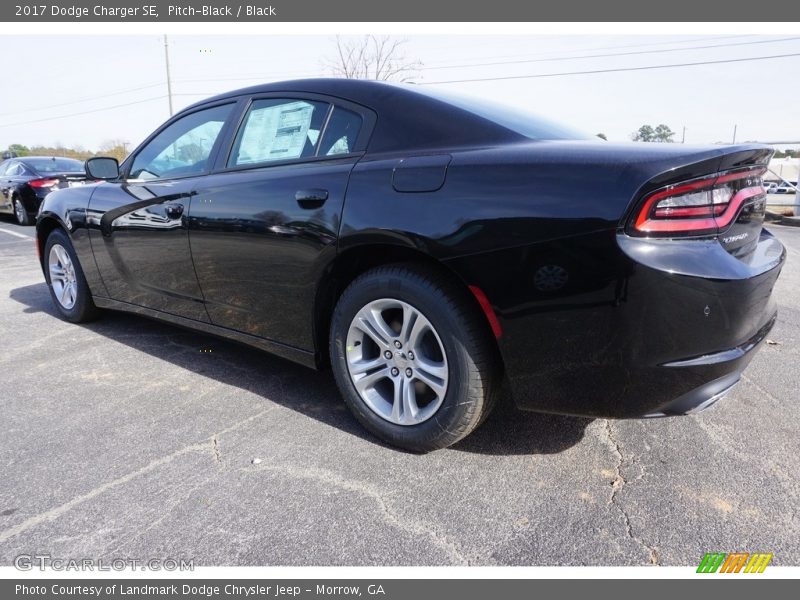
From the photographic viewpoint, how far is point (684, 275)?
5.69 ft

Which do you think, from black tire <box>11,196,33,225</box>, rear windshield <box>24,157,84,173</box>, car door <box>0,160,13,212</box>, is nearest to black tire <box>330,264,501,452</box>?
rear windshield <box>24,157,84,173</box>

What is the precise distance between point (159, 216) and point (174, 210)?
0.59 feet

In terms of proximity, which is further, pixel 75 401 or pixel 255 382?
pixel 255 382

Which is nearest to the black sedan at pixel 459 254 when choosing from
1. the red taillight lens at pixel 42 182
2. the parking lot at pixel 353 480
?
the parking lot at pixel 353 480

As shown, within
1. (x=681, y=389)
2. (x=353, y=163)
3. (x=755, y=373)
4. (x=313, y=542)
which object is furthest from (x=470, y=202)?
A: (x=755, y=373)

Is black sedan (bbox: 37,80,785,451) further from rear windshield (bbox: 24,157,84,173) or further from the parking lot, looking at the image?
rear windshield (bbox: 24,157,84,173)

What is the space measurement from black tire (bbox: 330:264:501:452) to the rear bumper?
0.12 meters

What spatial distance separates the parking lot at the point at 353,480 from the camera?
70.9 inches

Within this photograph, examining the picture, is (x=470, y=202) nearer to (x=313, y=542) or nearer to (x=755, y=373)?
(x=313, y=542)

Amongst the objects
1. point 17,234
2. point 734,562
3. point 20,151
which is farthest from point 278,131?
point 20,151

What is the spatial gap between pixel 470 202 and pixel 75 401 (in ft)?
7.71

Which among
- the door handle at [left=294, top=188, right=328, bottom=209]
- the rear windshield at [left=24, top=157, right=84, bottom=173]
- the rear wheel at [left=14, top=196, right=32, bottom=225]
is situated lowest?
the rear wheel at [left=14, top=196, right=32, bottom=225]

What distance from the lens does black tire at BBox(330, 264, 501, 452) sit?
2.10 metres

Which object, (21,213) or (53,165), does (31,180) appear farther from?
(21,213)
